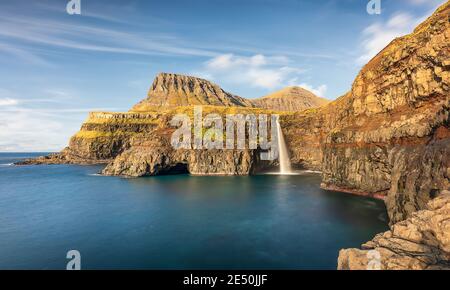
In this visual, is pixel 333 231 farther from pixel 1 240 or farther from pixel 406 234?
pixel 1 240

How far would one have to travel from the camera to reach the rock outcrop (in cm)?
1411

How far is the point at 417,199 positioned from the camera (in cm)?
Result: 2825

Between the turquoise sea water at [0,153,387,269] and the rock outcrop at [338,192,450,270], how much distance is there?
33.5ft

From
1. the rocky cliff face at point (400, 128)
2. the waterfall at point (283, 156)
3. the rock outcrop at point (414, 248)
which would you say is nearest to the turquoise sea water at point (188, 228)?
the rocky cliff face at point (400, 128)

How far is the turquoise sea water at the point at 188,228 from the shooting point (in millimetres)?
28750

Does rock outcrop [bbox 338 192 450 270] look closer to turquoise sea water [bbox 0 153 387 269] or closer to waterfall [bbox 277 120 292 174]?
turquoise sea water [bbox 0 153 387 269]

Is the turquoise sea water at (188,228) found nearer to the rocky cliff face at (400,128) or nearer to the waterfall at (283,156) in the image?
the rocky cliff face at (400,128)

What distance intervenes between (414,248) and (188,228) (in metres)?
29.8

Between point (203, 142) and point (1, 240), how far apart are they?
76223 mm

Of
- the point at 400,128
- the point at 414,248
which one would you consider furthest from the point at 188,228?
the point at 400,128

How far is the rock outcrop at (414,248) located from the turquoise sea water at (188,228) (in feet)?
33.5

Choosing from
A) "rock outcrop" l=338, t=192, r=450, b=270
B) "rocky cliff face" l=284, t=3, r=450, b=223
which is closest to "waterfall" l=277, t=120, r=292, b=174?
"rocky cliff face" l=284, t=3, r=450, b=223

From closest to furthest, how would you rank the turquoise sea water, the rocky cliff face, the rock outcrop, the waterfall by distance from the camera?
the rock outcrop → the turquoise sea water → the rocky cliff face → the waterfall
